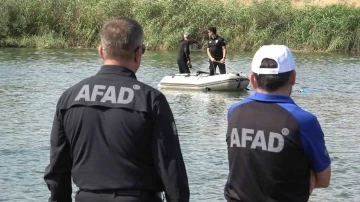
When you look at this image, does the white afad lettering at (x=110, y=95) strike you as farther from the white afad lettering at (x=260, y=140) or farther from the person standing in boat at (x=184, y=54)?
the person standing in boat at (x=184, y=54)

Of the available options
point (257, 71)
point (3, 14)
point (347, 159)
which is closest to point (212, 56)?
point (347, 159)

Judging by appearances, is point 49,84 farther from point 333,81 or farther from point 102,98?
point 102,98

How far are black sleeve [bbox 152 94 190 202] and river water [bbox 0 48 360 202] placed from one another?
5470 mm

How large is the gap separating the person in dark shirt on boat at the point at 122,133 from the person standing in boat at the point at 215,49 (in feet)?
54.9

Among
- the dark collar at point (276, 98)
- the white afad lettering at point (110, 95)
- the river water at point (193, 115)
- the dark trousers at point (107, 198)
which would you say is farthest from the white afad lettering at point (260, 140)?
the river water at point (193, 115)

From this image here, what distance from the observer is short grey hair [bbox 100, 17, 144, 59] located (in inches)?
149

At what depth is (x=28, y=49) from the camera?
122ft

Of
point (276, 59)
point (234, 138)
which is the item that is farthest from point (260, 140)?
point (276, 59)

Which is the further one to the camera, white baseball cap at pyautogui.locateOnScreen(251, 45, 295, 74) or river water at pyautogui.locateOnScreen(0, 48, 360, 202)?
river water at pyautogui.locateOnScreen(0, 48, 360, 202)

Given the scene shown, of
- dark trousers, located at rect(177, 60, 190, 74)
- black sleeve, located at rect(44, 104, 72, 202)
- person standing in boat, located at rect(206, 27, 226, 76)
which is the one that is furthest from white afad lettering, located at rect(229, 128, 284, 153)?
dark trousers, located at rect(177, 60, 190, 74)

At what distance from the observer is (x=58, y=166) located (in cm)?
398

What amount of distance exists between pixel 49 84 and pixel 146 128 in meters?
18.7

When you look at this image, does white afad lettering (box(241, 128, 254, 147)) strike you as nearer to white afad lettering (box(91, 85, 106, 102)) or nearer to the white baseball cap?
the white baseball cap

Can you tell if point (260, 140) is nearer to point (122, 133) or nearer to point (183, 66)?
point (122, 133)
